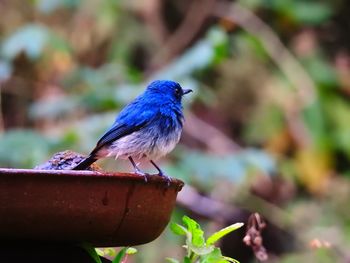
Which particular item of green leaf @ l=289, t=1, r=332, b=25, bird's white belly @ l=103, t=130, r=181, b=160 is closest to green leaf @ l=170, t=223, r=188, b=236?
bird's white belly @ l=103, t=130, r=181, b=160

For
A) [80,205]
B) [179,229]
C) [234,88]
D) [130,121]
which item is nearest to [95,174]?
[80,205]

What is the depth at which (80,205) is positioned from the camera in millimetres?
1963

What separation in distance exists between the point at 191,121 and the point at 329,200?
4.34 ft

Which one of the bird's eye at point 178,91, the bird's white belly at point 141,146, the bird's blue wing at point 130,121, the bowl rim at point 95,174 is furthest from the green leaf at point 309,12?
the bowl rim at point 95,174

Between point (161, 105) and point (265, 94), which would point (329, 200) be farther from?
point (161, 105)

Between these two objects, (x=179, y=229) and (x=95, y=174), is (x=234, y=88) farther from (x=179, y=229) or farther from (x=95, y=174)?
(x=95, y=174)

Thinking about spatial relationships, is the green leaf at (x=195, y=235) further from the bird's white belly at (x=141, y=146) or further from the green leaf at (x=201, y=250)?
the bird's white belly at (x=141, y=146)

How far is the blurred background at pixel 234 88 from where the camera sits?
660 centimetres

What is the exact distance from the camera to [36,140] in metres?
5.48

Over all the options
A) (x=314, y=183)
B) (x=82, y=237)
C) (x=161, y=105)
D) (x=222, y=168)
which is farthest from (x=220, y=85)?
(x=82, y=237)

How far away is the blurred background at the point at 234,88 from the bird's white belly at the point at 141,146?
2.99 meters

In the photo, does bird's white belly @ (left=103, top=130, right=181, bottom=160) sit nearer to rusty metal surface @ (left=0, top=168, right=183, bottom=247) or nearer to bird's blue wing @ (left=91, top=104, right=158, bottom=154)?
bird's blue wing @ (left=91, top=104, right=158, bottom=154)

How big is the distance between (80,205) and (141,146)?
1084mm

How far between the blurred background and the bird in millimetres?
2787
